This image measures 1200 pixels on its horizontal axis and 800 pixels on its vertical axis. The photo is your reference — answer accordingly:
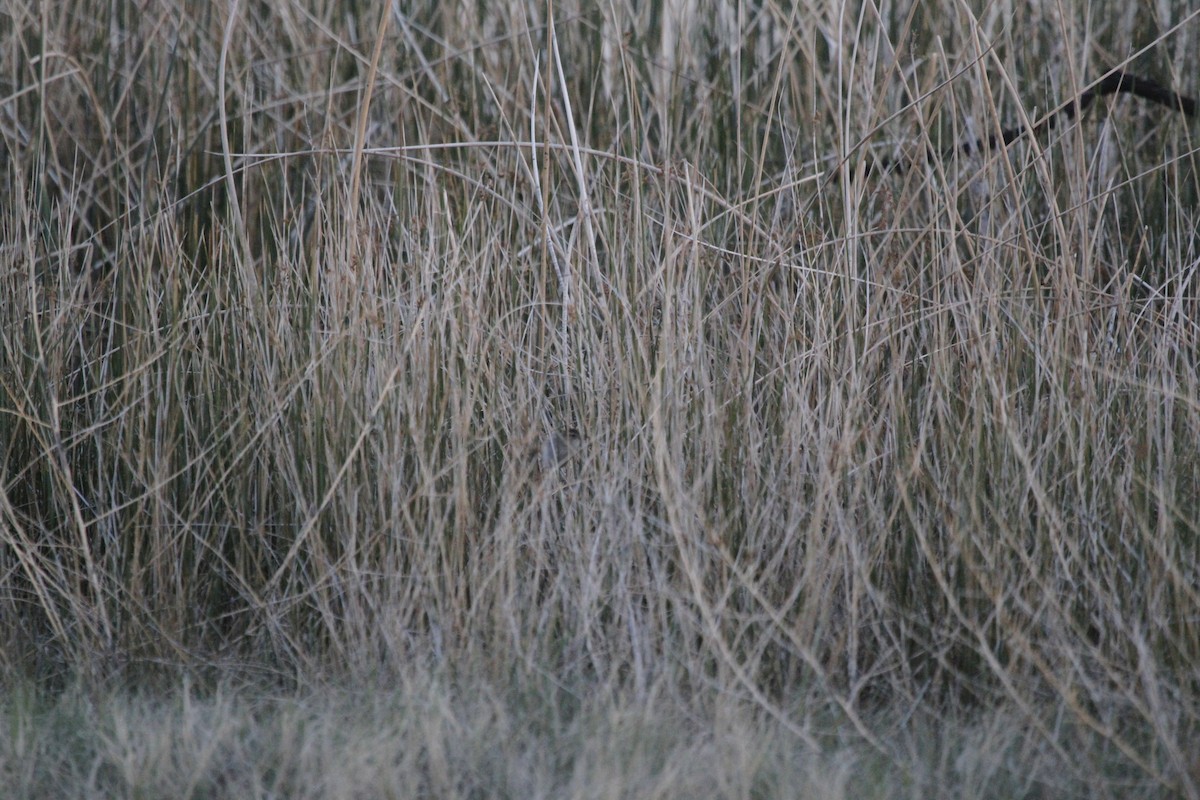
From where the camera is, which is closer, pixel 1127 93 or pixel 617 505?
pixel 617 505

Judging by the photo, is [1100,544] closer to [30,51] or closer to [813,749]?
[813,749]

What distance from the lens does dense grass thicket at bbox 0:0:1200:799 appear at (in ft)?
4.17

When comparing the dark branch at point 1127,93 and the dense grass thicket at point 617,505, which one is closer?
the dense grass thicket at point 617,505

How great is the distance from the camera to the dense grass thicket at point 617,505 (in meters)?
1.27

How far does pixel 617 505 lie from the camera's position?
5.15 ft

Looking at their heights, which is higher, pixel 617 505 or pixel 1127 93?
pixel 1127 93

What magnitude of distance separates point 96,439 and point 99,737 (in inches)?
23.7

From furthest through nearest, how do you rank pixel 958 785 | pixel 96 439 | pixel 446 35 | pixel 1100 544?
pixel 446 35, pixel 96 439, pixel 1100 544, pixel 958 785

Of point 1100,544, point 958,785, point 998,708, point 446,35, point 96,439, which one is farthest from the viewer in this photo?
point 446,35

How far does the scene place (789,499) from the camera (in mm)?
1532

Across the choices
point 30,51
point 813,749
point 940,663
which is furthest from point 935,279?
point 30,51

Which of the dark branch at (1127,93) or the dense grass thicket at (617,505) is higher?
the dark branch at (1127,93)

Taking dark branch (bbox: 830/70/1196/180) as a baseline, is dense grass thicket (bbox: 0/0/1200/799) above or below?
below

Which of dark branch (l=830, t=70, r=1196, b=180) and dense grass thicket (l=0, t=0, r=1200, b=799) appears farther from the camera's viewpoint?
dark branch (l=830, t=70, r=1196, b=180)
